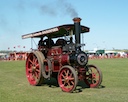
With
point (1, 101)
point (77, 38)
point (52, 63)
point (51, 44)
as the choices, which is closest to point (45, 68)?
point (52, 63)

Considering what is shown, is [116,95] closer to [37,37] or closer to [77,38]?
[77,38]

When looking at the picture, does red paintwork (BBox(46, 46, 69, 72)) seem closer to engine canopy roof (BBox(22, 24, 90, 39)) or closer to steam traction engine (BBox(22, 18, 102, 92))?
steam traction engine (BBox(22, 18, 102, 92))

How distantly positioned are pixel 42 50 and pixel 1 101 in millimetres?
4079

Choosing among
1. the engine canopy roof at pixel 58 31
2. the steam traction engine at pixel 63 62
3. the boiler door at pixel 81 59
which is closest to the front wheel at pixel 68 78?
the steam traction engine at pixel 63 62

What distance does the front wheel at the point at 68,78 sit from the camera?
7.66 m

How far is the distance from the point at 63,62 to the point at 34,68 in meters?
1.67

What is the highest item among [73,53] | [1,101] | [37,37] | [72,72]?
[37,37]

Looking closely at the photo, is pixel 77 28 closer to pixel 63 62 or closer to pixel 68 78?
pixel 63 62

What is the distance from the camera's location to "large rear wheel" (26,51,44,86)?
938 centimetres

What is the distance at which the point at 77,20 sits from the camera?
855 centimetres

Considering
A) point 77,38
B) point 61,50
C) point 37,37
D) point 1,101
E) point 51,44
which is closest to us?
point 1,101

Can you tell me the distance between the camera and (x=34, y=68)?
32.4 ft

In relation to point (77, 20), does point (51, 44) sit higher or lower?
lower

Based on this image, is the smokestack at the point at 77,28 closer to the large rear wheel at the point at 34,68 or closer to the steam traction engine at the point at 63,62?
the steam traction engine at the point at 63,62
